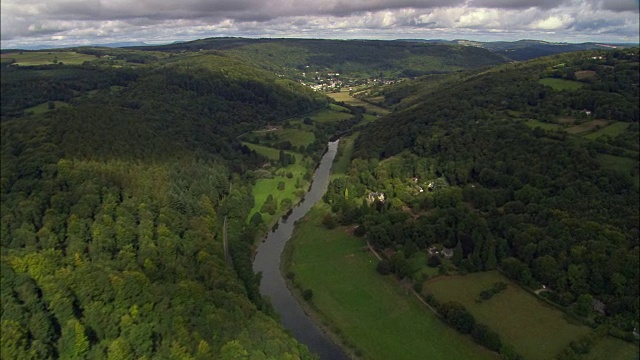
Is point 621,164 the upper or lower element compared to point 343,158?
upper

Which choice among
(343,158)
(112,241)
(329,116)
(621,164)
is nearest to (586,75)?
(621,164)

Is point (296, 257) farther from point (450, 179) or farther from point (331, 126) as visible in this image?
point (331, 126)

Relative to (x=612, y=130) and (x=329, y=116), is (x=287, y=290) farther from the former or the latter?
(x=329, y=116)

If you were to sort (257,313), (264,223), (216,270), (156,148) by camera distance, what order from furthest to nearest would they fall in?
(156,148) → (264,223) → (216,270) → (257,313)

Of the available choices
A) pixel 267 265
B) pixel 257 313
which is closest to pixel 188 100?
pixel 267 265

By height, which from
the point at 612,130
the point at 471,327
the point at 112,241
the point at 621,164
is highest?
the point at 612,130

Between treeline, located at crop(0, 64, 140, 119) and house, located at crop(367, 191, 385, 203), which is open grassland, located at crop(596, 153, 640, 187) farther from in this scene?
treeline, located at crop(0, 64, 140, 119)
